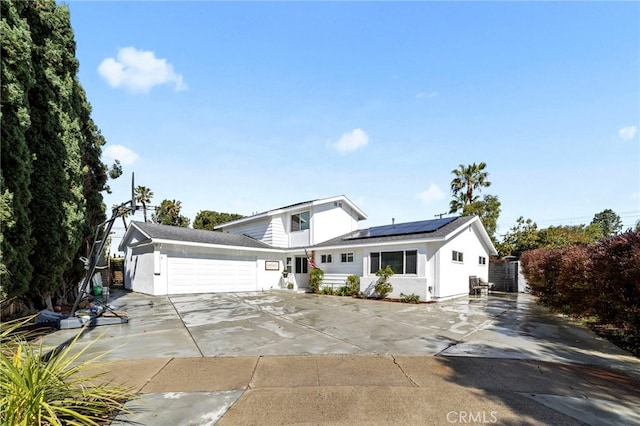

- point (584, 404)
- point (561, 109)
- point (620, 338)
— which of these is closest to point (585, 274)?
point (620, 338)

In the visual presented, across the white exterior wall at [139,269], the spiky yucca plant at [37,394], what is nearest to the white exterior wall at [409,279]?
the white exterior wall at [139,269]

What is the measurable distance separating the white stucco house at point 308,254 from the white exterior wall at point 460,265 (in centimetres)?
4

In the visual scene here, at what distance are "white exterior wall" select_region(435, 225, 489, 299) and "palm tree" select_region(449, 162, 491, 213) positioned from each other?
9.97 m

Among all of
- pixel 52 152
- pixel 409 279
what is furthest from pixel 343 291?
pixel 52 152

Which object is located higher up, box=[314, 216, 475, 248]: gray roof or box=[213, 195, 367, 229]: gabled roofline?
box=[213, 195, 367, 229]: gabled roofline

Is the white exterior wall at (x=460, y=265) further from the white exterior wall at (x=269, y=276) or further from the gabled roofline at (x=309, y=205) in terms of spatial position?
the white exterior wall at (x=269, y=276)

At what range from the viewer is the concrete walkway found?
11.3 ft

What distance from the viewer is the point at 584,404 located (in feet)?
12.0

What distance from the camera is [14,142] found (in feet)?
20.8

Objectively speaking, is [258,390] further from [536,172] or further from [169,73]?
[536,172]

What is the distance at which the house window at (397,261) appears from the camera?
13.6m

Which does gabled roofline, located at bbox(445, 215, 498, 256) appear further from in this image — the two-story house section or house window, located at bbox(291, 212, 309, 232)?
house window, located at bbox(291, 212, 309, 232)

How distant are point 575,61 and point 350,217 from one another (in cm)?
1410

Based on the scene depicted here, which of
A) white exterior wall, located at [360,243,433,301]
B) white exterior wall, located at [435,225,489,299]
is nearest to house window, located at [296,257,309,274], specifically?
white exterior wall, located at [360,243,433,301]
